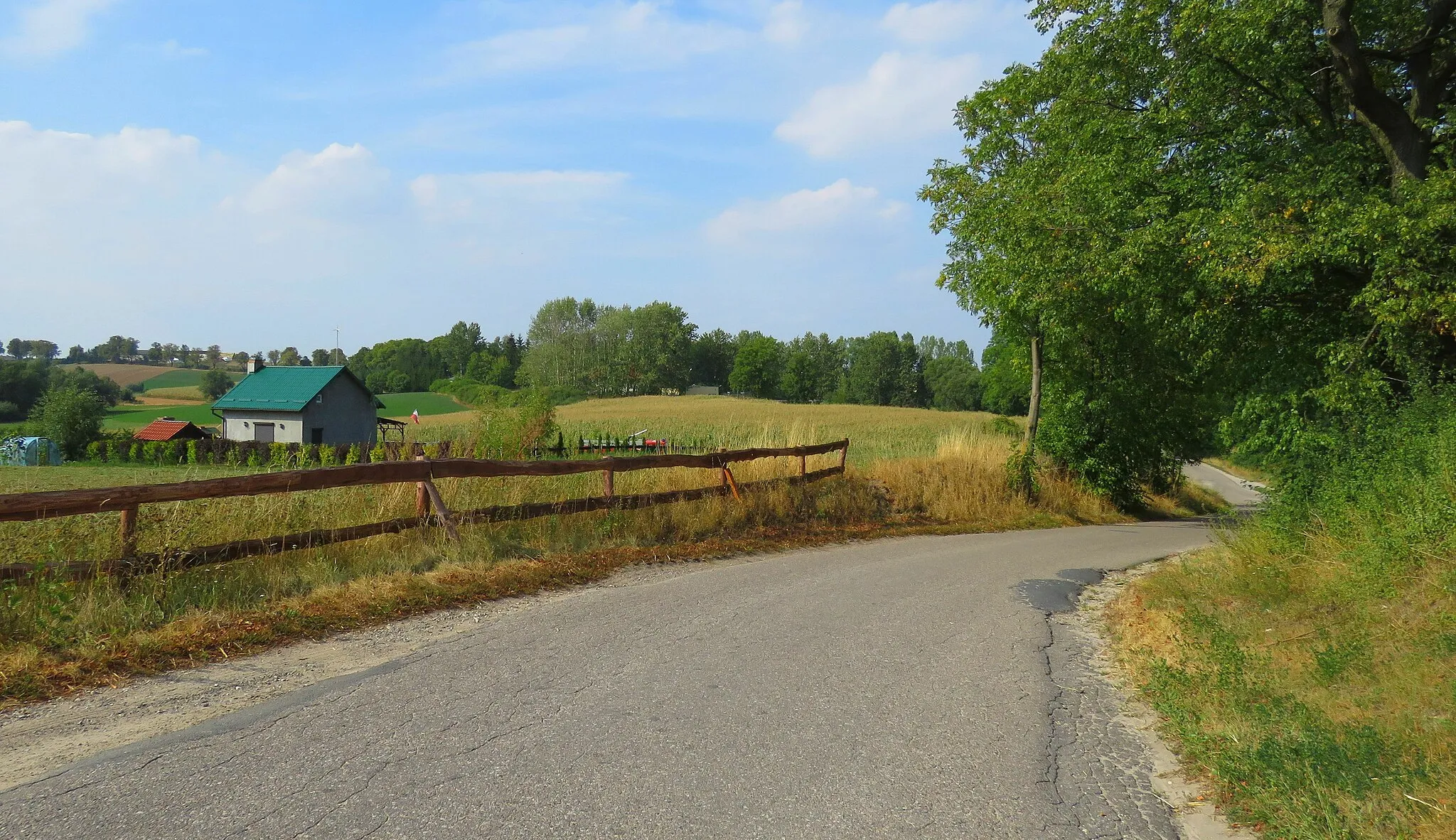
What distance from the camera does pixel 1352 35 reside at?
10.5 metres

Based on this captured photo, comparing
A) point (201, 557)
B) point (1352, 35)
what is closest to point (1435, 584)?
point (1352, 35)

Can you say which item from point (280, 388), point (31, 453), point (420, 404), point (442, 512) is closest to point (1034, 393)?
point (442, 512)

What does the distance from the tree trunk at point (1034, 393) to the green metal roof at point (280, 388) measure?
39814 mm

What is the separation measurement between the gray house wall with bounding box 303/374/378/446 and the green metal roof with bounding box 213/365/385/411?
0.47 meters

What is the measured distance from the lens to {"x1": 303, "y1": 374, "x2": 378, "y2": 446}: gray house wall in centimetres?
4862

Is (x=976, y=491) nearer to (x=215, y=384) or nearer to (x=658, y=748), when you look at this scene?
(x=658, y=748)

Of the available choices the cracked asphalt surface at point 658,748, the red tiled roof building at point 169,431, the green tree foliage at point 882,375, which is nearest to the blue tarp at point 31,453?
the red tiled roof building at point 169,431

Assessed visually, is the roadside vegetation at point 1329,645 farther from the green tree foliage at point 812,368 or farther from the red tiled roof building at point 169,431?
the green tree foliage at point 812,368

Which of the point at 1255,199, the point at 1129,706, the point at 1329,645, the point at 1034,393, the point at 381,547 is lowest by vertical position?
the point at 1129,706

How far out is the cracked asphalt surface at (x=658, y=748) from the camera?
3756mm

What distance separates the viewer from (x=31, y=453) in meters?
43.0

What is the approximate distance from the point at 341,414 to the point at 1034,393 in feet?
136

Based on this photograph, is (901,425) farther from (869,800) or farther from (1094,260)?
(869,800)

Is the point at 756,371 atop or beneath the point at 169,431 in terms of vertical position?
atop
